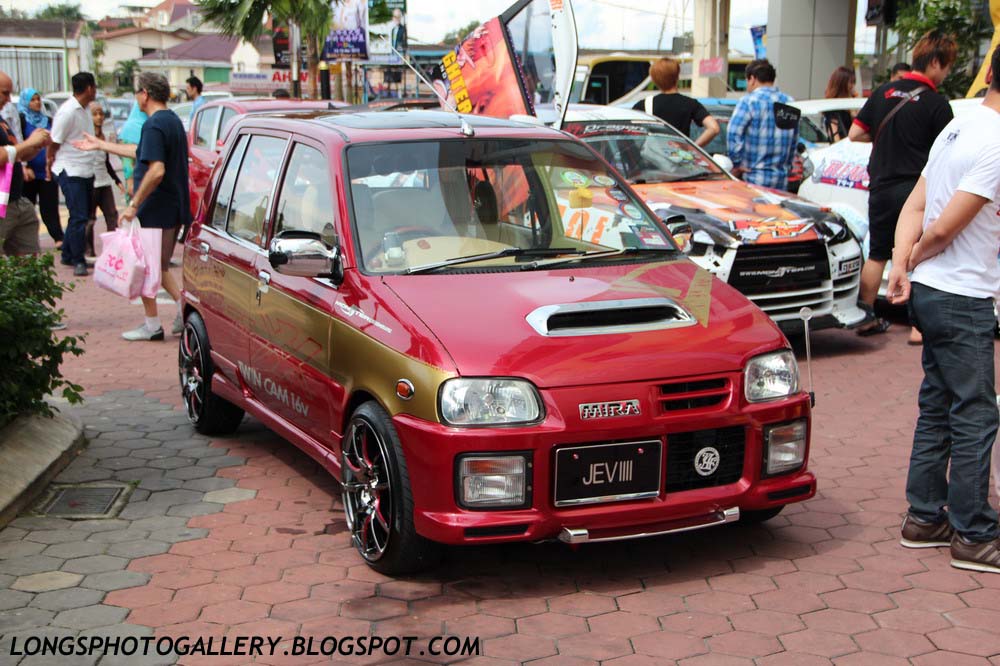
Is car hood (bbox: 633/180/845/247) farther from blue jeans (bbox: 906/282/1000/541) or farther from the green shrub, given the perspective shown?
the green shrub

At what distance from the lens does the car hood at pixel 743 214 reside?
27.6 ft

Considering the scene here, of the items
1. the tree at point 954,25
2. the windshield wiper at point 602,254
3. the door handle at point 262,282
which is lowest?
the door handle at point 262,282

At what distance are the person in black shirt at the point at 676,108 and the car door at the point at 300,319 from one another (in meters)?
6.38

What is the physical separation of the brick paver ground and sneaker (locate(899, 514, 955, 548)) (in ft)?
0.19

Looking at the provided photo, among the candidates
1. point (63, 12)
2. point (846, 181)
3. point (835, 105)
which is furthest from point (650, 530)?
point (63, 12)

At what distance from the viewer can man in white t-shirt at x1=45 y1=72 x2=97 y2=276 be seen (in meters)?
12.4

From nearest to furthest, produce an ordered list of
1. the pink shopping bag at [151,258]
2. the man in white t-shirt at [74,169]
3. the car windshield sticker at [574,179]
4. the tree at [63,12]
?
the car windshield sticker at [574,179], the pink shopping bag at [151,258], the man in white t-shirt at [74,169], the tree at [63,12]

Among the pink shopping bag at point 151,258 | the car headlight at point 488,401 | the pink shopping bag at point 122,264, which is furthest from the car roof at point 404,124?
the pink shopping bag at point 151,258

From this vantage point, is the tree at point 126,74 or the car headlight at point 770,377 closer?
the car headlight at point 770,377

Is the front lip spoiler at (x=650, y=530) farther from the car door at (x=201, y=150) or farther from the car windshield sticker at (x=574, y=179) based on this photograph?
the car door at (x=201, y=150)

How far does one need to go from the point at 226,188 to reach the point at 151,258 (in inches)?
112

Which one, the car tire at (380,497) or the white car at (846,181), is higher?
the white car at (846,181)

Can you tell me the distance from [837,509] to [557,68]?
4.06 metres

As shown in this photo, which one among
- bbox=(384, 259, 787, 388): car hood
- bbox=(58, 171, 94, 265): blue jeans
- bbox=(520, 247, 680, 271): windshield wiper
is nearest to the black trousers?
bbox=(58, 171, 94, 265): blue jeans
